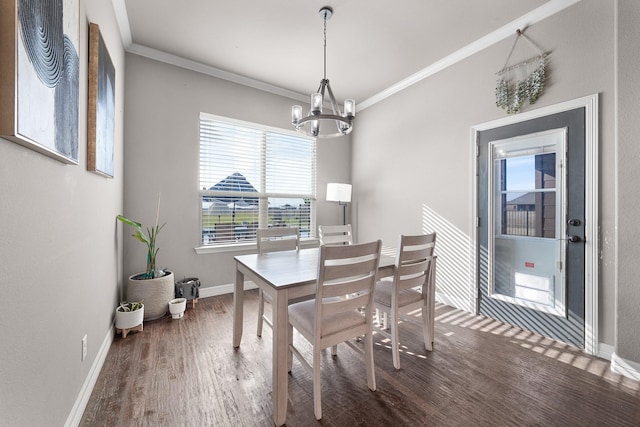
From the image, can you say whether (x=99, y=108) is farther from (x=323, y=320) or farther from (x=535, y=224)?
(x=535, y=224)

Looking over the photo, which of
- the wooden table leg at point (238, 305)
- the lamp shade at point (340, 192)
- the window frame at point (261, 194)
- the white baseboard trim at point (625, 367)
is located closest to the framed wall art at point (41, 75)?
the wooden table leg at point (238, 305)

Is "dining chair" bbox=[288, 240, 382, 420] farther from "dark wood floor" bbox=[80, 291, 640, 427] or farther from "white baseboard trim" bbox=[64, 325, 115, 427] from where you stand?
"white baseboard trim" bbox=[64, 325, 115, 427]

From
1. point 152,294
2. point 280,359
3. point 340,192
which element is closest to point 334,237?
point 340,192

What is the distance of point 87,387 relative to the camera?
1.59m

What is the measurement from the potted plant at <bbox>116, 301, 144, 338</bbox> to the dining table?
96 centimetres

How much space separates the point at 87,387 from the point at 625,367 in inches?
142

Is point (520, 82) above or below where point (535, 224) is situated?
above

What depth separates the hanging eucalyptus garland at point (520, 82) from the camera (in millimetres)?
2391

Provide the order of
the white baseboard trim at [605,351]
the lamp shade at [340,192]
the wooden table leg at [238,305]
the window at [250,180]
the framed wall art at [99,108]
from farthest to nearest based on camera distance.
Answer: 1. the lamp shade at [340,192]
2. the window at [250,180]
3. the wooden table leg at [238,305]
4. the white baseboard trim at [605,351]
5. the framed wall art at [99,108]

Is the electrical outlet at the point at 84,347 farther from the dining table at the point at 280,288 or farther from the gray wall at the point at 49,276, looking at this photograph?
the dining table at the point at 280,288

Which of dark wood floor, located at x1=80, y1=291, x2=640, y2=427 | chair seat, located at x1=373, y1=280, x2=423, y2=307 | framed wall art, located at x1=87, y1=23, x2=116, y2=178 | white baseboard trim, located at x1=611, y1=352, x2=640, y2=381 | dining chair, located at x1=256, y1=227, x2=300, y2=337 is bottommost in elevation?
dark wood floor, located at x1=80, y1=291, x2=640, y2=427

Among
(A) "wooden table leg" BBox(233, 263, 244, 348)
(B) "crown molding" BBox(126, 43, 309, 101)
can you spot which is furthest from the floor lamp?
(A) "wooden table leg" BBox(233, 263, 244, 348)

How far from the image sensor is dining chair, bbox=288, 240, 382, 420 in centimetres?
146

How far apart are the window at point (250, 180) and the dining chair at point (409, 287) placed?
87.1 inches
